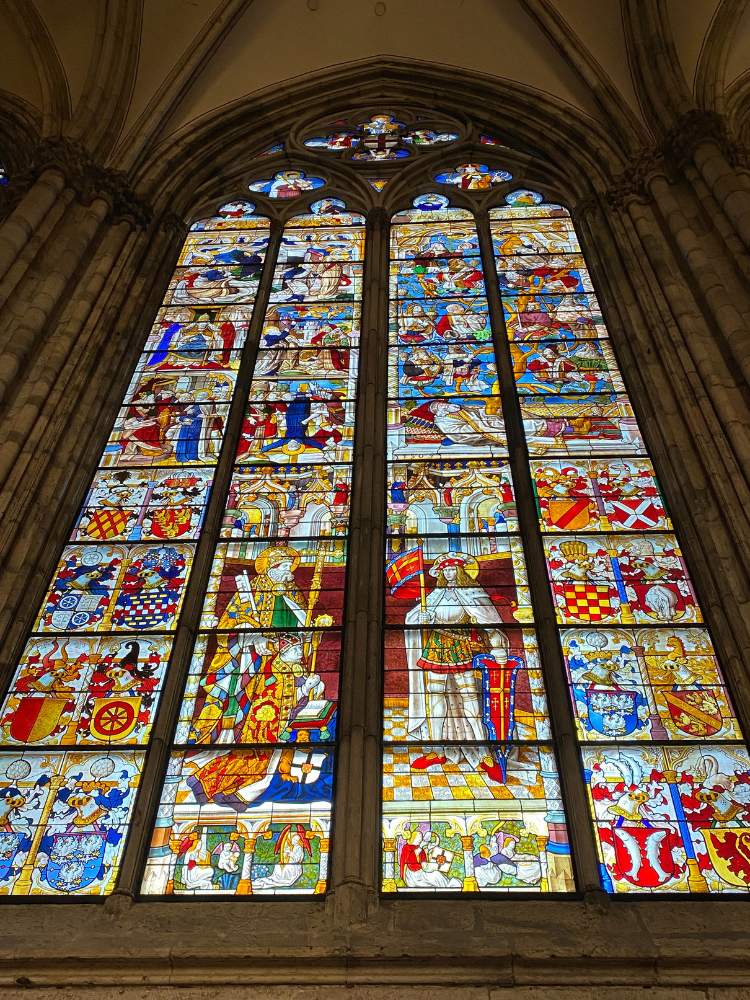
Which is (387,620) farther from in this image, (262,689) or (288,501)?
(288,501)

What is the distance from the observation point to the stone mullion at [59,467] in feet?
22.1

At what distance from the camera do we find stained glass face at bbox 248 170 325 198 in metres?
11.6

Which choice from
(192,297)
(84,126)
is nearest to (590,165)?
(192,297)

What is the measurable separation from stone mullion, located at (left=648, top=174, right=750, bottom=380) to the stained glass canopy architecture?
88cm

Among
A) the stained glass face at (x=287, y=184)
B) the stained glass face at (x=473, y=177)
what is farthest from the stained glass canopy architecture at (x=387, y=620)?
the stained glass face at (x=287, y=184)

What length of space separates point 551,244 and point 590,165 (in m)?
1.04

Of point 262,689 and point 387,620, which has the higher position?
point 387,620

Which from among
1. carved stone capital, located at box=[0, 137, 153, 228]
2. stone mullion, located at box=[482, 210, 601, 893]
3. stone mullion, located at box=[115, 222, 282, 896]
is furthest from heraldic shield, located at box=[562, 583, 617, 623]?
carved stone capital, located at box=[0, 137, 153, 228]

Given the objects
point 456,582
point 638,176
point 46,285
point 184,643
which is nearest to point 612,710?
point 456,582

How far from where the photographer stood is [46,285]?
855 centimetres

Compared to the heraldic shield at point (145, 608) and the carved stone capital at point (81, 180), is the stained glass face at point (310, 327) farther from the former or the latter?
the heraldic shield at point (145, 608)

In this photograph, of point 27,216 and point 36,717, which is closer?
point 36,717

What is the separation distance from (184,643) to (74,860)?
4.71 ft

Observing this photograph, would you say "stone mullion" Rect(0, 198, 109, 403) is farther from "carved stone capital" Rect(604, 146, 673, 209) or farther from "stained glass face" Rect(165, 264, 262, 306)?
"carved stone capital" Rect(604, 146, 673, 209)
